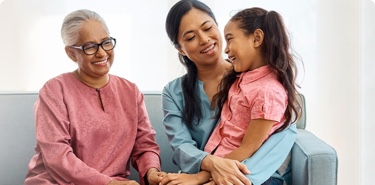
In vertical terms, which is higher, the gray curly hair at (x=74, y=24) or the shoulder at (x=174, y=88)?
the gray curly hair at (x=74, y=24)

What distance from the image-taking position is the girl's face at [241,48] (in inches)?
66.5

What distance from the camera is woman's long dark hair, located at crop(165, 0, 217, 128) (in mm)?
1863

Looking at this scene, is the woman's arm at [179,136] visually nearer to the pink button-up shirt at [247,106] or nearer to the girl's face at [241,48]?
the pink button-up shirt at [247,106]

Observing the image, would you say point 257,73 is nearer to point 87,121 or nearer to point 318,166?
point 318,166

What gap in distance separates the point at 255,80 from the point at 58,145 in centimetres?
73

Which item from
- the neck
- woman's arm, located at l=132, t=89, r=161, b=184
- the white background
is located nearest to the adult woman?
woman's arm, located at l=132, t=89, r=161, b=184

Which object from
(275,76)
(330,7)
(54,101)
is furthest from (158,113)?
(330,7)

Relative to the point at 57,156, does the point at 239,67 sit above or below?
above

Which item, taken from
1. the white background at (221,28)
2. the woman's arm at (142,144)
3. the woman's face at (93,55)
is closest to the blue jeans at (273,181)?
the woman's arm at (142,144)

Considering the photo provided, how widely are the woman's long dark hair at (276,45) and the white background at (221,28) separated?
1096 millimetres

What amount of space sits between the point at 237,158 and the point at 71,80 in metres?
0.70

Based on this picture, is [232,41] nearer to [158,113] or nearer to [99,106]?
[99,106]

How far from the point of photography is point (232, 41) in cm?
170

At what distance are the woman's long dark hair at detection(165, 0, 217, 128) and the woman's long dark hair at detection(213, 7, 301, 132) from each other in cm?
22
